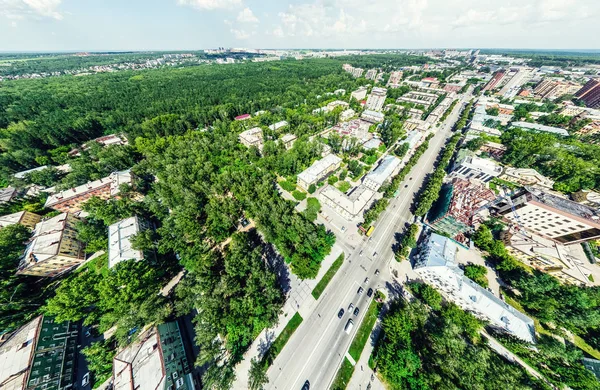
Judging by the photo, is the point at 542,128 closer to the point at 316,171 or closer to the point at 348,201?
the point at 348,201

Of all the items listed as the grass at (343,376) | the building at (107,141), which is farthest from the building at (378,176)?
the building at (107,141)

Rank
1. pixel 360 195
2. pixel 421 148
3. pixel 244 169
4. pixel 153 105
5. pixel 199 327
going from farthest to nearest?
pixel 153 105 < pixel 421 148 < pixel 244 169 < pixel 360 195 < pixel 199 327

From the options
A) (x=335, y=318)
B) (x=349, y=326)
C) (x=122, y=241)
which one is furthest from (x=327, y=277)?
(x=122, y=241)

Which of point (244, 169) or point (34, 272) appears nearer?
point (34, 272)

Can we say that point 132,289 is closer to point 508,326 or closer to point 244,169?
point 244,169

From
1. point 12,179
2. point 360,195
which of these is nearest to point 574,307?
point 360,195

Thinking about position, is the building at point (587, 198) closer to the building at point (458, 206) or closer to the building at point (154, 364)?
the building at point (458, 206)
